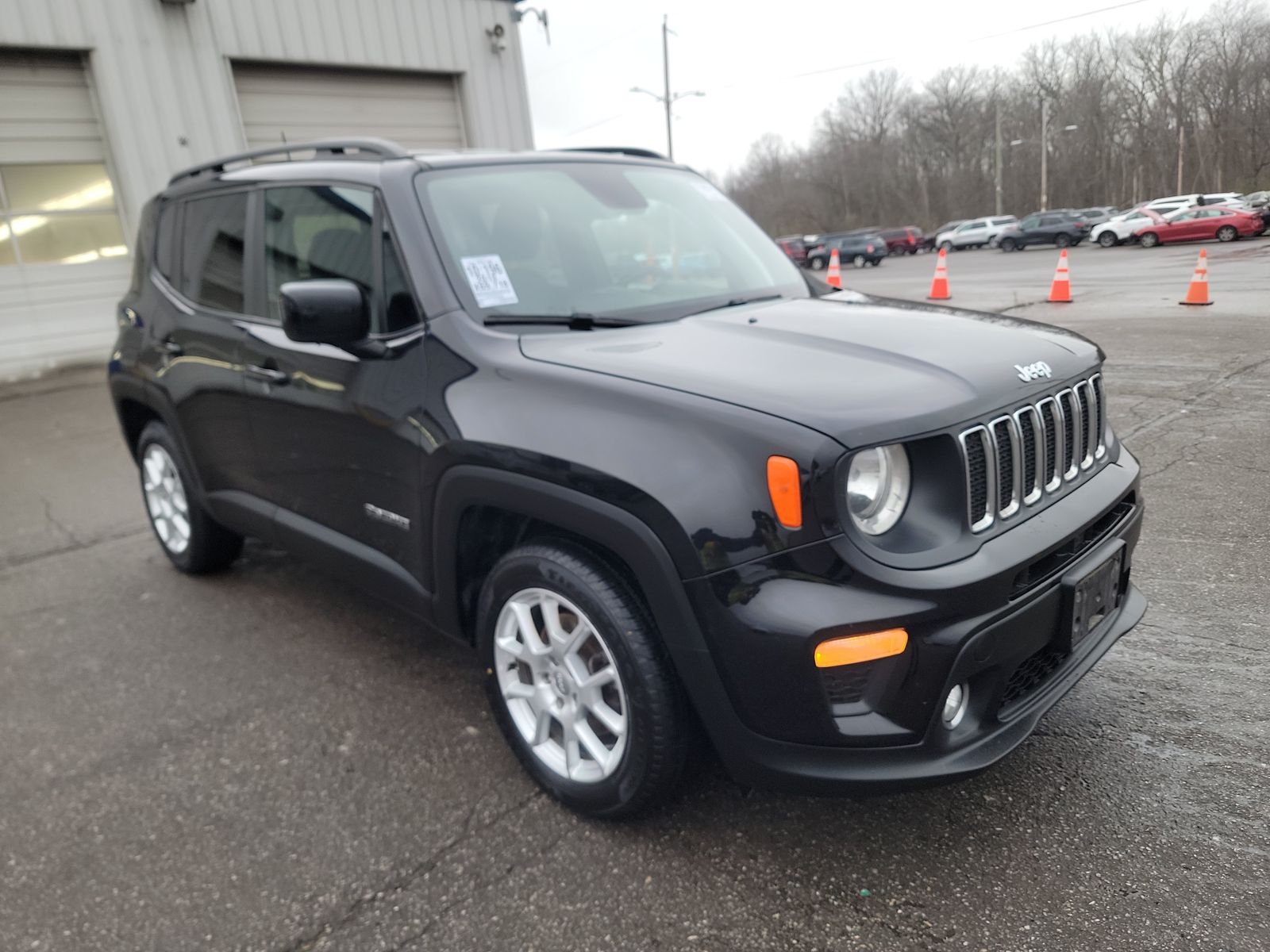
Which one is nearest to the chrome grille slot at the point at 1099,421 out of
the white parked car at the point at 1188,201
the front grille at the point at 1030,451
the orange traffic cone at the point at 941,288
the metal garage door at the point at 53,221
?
the front grille at the point at 1030,451

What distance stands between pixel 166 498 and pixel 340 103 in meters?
10.4

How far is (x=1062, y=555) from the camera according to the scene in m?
2.22

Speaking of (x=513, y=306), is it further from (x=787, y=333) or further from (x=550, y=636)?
(x=550, y=636)

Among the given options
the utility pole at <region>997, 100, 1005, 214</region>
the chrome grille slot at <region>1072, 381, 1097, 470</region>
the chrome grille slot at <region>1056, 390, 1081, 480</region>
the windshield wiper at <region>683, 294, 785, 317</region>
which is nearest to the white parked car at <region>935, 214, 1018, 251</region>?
the utility pole at <region>997, 100, 1005, 214</region>

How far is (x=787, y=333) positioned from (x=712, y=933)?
5.14 feet

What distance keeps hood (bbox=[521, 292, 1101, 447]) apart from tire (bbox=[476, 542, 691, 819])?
21.7 inches

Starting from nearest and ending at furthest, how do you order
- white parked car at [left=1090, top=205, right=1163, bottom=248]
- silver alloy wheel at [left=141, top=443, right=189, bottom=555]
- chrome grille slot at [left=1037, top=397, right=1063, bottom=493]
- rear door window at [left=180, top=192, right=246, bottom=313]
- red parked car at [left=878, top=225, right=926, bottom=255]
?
chrome grille slot at [left=1037, top=397, right=1063, bottom=493]
rear door window at [left=180, top=192, right=246, bottom=313]
silver alloy wheel at [left=141, top=443, right=189, bottom=555]
white parked car at [left=1090, top=205, right=1163, bottom=248]
red parked car at [left=878, top=225, right=926, bottom=255]

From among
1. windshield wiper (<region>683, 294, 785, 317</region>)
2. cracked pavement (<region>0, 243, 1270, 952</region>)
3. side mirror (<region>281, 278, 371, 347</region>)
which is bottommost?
cracked pavement (<region>0, 243, 1270, 952</region>)

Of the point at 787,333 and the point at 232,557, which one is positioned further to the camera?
the point at 232,557

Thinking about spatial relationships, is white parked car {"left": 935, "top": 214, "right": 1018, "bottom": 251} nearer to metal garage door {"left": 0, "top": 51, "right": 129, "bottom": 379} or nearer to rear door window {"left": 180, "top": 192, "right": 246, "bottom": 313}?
metal garage door {"left": 0, "top": 51, "right": 129, "bottom": 379}

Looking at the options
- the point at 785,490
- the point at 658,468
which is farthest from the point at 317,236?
the point at 785,490

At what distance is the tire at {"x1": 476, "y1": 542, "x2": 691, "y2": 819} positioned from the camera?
2.18m

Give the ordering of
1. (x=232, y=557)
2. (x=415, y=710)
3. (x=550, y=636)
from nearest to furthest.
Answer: (x=550, y=636), (x=415, y=710), (x=232, y=557)

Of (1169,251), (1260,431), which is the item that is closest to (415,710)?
(1260,431)
